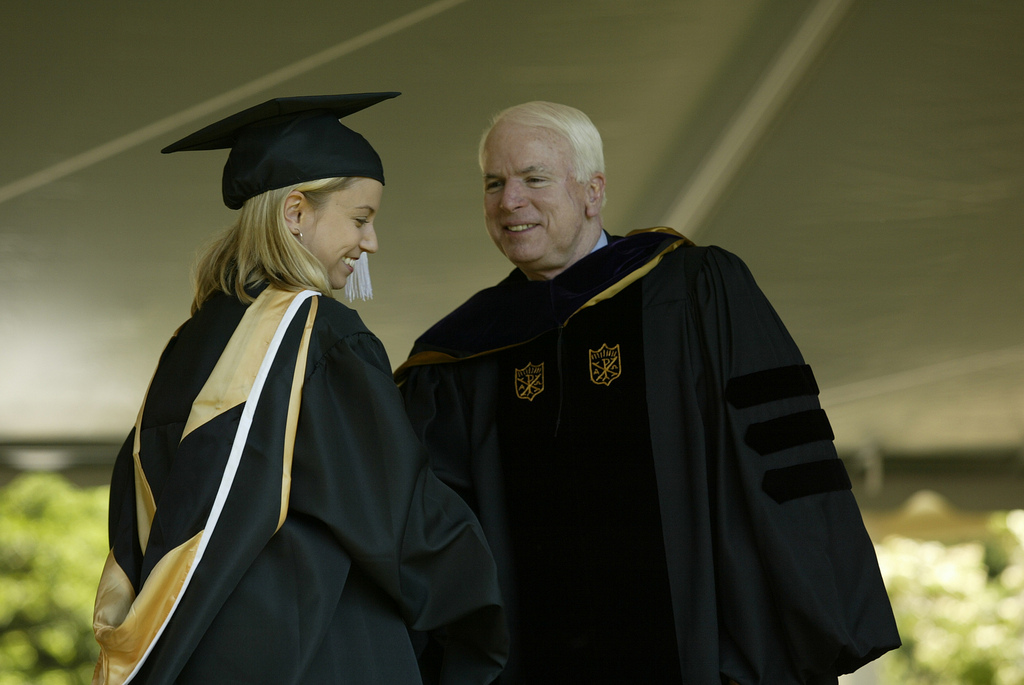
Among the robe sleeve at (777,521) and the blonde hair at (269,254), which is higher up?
the blonde hair at (269,254)

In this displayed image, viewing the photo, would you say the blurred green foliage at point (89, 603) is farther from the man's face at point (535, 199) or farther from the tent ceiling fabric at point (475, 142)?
the man's face at point (535, 199)

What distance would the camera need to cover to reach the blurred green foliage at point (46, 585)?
8734mm

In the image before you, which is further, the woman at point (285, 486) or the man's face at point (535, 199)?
the man's face at point (535, 199)

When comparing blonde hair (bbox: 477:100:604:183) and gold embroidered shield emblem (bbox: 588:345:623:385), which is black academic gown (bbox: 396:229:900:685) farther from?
blonde hair (bbox: 477:100:604:183)

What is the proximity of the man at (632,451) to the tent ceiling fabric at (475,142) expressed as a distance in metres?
0.78

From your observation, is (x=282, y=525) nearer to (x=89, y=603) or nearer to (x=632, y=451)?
(x=632, y=451)

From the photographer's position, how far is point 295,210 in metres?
2.03

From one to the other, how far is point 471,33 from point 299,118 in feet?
4.62

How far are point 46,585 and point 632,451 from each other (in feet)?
25.8

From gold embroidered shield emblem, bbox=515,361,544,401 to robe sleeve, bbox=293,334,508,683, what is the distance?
80 cm

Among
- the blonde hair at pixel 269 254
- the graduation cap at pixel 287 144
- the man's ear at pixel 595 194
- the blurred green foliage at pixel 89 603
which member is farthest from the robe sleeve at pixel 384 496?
the blurred green foliage at pixel 89 603

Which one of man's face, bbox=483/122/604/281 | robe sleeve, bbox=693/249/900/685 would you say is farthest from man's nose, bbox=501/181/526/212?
robe sleeve, bbox=693/249/900/685

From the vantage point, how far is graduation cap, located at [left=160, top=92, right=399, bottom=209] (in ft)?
6.63

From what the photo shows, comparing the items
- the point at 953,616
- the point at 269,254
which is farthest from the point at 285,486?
the point at 953,616
